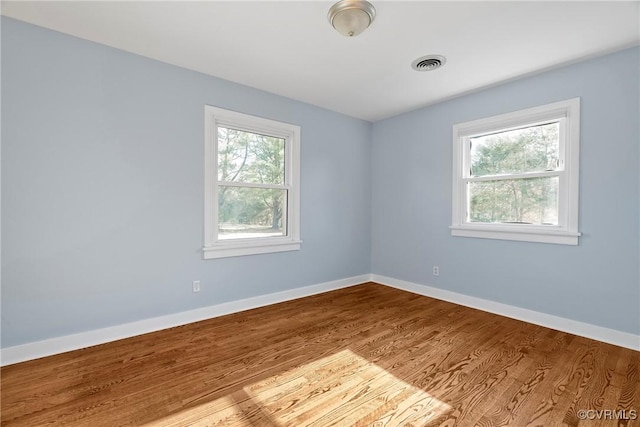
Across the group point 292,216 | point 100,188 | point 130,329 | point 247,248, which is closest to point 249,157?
point 292,216

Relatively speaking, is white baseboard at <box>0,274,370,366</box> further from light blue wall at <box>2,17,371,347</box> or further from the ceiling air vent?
the ceiling air vent

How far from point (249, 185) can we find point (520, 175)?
9.92 feet

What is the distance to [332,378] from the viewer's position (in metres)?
2.02

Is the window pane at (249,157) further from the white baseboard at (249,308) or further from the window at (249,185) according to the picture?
the white baseboard at (249,308)

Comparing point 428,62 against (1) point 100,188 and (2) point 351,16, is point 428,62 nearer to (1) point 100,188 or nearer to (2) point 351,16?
(2) point 351,16

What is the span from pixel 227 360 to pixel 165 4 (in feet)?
8.67

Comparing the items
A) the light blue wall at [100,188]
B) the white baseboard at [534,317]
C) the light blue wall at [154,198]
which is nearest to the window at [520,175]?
the light blue wall at [154,198]

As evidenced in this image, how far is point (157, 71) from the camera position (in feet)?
9.16

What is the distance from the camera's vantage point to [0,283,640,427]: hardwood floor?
1652 mm

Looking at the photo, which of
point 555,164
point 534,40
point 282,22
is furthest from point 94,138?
point 555,164

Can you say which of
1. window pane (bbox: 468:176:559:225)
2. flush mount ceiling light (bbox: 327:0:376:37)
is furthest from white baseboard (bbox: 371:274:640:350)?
flush mount ceiling light (bbox: 327:0:376:37)

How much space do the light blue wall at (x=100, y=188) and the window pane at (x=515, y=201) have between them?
275 cm

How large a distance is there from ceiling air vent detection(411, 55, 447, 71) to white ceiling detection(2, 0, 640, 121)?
71mm

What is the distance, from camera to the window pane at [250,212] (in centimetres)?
330
